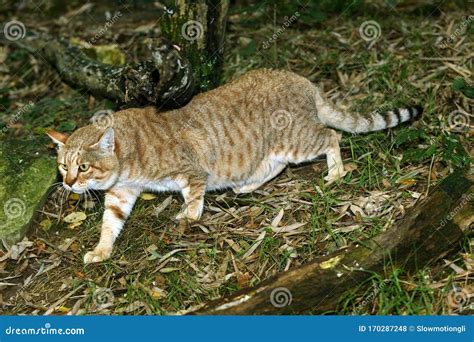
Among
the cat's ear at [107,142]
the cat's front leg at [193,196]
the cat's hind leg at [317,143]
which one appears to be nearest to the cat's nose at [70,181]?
the cat's ear at [107,142]

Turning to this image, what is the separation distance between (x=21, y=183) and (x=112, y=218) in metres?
1.22

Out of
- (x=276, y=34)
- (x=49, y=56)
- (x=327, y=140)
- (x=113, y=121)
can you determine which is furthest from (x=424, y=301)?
(x=49, y=56)

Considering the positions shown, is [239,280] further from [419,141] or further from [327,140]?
[419,141]

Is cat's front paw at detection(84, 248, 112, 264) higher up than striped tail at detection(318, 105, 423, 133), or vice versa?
striped tail at detection(318, 105, 423, 133)

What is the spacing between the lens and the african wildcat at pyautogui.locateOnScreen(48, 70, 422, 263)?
20.4 ft

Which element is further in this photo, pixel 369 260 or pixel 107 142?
pixel 107 142

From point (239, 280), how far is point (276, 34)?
154 inches

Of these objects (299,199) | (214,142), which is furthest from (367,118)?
(214,142)

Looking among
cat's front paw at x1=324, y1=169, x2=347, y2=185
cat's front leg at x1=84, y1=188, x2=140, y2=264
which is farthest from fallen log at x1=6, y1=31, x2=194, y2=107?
cat's front paw at x1=324, y1=169, x2=347, y2=185

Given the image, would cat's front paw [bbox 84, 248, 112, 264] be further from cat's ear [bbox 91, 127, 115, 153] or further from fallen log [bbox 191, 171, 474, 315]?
fallen log [bbox 191, 171, 474, 315]

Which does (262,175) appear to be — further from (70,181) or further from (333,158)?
(70,181)

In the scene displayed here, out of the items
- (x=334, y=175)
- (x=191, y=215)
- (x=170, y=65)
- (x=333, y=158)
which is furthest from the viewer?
(x=333, y=158)

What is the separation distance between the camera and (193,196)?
632 centimetres

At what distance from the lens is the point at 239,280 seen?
18.6 ft
